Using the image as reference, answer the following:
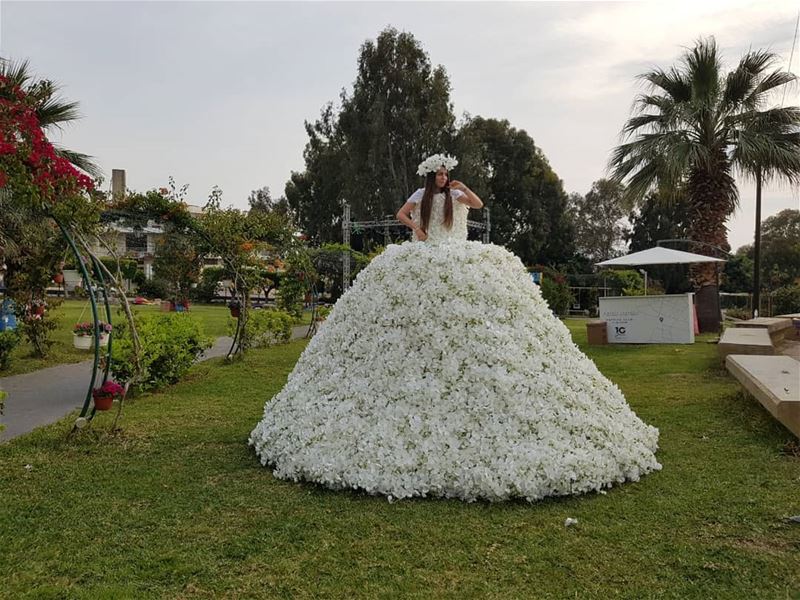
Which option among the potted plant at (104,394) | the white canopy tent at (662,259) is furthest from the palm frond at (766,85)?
the potted plant at (104,394)

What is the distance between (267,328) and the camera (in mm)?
16156

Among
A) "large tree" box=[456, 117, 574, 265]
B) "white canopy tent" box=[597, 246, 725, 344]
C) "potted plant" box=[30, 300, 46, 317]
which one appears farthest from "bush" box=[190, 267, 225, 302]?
"white canopy tent" box=[597, 246, 725, 344]

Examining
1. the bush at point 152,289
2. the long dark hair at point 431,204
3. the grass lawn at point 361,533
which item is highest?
the long dark hair at point 431,204

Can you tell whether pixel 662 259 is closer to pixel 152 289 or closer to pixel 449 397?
pixel 449 397

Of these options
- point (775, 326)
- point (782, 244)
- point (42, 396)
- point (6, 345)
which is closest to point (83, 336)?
point (6, 345)

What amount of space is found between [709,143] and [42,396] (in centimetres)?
1712

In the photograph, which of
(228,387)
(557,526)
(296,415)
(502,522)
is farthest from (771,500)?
(228,387)

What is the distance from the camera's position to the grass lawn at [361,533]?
10.5 feet

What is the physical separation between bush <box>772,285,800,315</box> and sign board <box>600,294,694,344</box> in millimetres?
8762

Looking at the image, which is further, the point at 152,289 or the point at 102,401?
the point at 152,289

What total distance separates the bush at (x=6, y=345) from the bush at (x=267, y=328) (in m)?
4.83

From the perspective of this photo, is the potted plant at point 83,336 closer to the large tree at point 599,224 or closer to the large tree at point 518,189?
the large tree at point 518,189

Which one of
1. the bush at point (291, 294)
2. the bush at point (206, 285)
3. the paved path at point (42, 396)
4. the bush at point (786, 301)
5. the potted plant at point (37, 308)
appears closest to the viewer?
the paved path at point (42, 396)

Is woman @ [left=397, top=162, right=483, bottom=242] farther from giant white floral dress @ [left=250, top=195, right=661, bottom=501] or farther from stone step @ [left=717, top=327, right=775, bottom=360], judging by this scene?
stone step @ [left=717, top=327, right=775, bottom=360]
